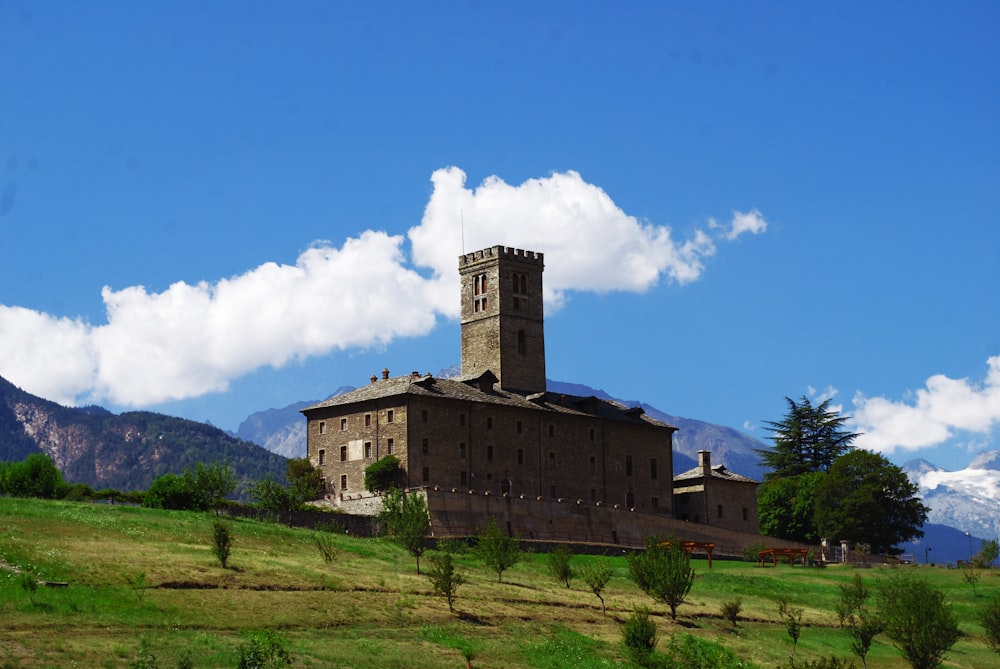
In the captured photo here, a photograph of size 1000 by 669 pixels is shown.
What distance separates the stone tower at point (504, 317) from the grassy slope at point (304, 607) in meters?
25.5

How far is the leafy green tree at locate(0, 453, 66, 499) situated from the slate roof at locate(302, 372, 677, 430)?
700 inches

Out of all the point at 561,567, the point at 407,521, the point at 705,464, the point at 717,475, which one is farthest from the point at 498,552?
the point at 705,464

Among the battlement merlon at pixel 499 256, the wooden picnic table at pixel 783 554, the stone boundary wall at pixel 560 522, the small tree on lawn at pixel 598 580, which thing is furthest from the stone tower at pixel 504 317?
the small tree on lawn at pixel 598 580

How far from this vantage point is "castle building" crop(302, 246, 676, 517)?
278ft

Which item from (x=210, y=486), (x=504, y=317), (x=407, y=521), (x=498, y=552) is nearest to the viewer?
(x=498, y=552)

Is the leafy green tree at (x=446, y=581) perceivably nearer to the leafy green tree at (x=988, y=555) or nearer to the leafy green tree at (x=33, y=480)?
the leafy green tree at (x=33, y=480)

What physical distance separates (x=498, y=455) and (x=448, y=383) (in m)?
5.57

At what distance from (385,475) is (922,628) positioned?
115ft

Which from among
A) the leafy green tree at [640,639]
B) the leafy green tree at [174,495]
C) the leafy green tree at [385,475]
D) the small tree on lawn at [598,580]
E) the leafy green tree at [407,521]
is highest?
the leafy green tree at [385,475]

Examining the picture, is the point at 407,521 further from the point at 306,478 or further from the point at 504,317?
the point at 504,317

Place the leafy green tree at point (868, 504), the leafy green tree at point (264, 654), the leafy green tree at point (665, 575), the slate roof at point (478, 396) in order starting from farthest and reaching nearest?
the leafy green tree at point (868, 504) → the slate roof at point (478, 396) → the leafy green tree at point (665, 575) → the leafy green tree at point (264, 654)

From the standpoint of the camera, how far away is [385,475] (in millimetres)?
82688

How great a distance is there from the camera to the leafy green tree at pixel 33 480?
233 feet

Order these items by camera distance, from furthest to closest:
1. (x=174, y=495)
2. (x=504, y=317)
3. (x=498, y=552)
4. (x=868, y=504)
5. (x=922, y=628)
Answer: (x=868, y=504), (x=504, y=317), (x=174, y=495), (x=498, y=552), (x=922, y=628)
